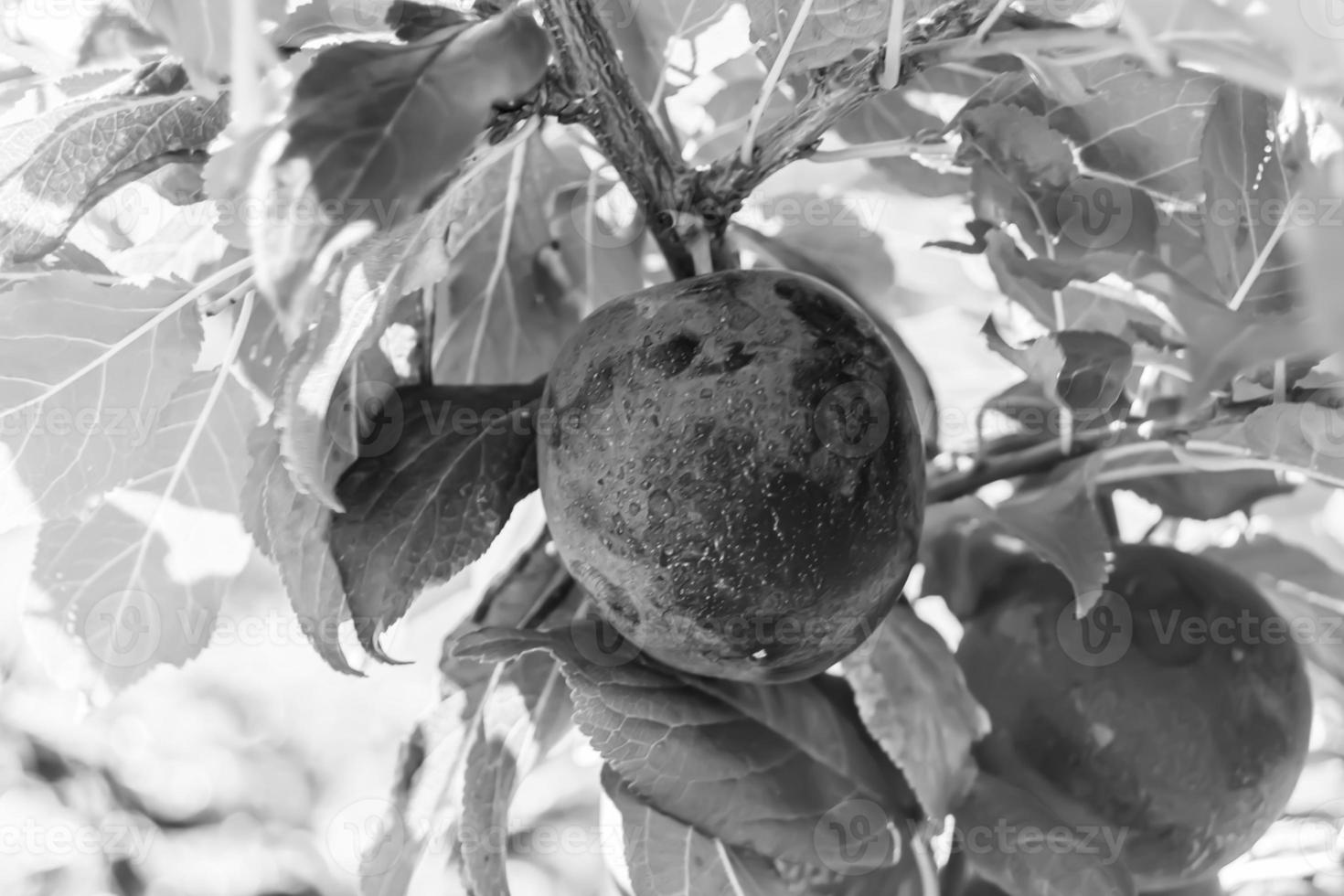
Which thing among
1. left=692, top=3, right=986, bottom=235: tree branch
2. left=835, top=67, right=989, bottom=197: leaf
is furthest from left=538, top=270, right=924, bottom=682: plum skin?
left=835, top=67, right=989, bottom=197: leaf

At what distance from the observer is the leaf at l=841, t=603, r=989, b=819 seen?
0.35m

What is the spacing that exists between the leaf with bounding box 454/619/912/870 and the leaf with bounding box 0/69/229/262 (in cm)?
16

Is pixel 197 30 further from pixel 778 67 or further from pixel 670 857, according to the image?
pixel 670 857

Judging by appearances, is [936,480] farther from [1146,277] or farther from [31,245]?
[31,245]

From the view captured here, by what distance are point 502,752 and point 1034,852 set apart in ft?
0.58

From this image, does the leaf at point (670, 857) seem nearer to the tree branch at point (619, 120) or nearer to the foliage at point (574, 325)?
the foliage at point (574, 325)

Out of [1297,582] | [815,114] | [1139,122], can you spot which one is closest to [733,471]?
[815,114]

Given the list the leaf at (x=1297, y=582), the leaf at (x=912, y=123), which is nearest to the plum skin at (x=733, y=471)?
the leaf at (x=912, y=123)

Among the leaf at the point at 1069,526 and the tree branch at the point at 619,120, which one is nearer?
the tree branch at the point at 619,120

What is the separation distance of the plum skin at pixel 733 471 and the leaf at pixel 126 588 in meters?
0.16

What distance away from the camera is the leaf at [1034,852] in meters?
0.35

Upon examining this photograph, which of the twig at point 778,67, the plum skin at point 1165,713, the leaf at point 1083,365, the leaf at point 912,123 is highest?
the twig at point 778,67

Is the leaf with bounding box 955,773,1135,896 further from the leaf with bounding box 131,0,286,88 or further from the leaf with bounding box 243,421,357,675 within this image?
the leaf with bounding box 131,0,286,88

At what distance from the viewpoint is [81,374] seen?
341 mm
